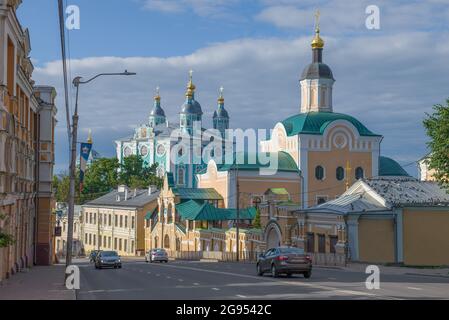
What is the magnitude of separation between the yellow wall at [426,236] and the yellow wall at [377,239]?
917mm

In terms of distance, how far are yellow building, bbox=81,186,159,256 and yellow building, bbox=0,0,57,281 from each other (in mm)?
43326

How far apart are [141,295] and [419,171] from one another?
58.8 meters

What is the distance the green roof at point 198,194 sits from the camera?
82500 mm

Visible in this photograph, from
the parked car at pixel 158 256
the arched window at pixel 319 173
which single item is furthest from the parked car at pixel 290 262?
the arched window at pixel 319 173

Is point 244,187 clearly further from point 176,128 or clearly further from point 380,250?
point 176,128

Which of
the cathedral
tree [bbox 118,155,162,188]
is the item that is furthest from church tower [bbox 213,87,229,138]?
tree [bbox 118,155,162,188]

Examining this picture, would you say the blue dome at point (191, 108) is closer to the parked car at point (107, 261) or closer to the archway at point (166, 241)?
the archway at point (166, 241)

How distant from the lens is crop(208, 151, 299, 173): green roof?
264 feet

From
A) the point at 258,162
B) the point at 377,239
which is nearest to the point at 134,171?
the point at 258,162

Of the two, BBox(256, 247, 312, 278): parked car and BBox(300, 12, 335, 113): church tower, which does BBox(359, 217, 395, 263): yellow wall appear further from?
BBox(300, 12, 335, 113): church tower

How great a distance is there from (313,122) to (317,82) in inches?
172

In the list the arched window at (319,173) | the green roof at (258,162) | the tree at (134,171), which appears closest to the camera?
the green roof at (258,162)
